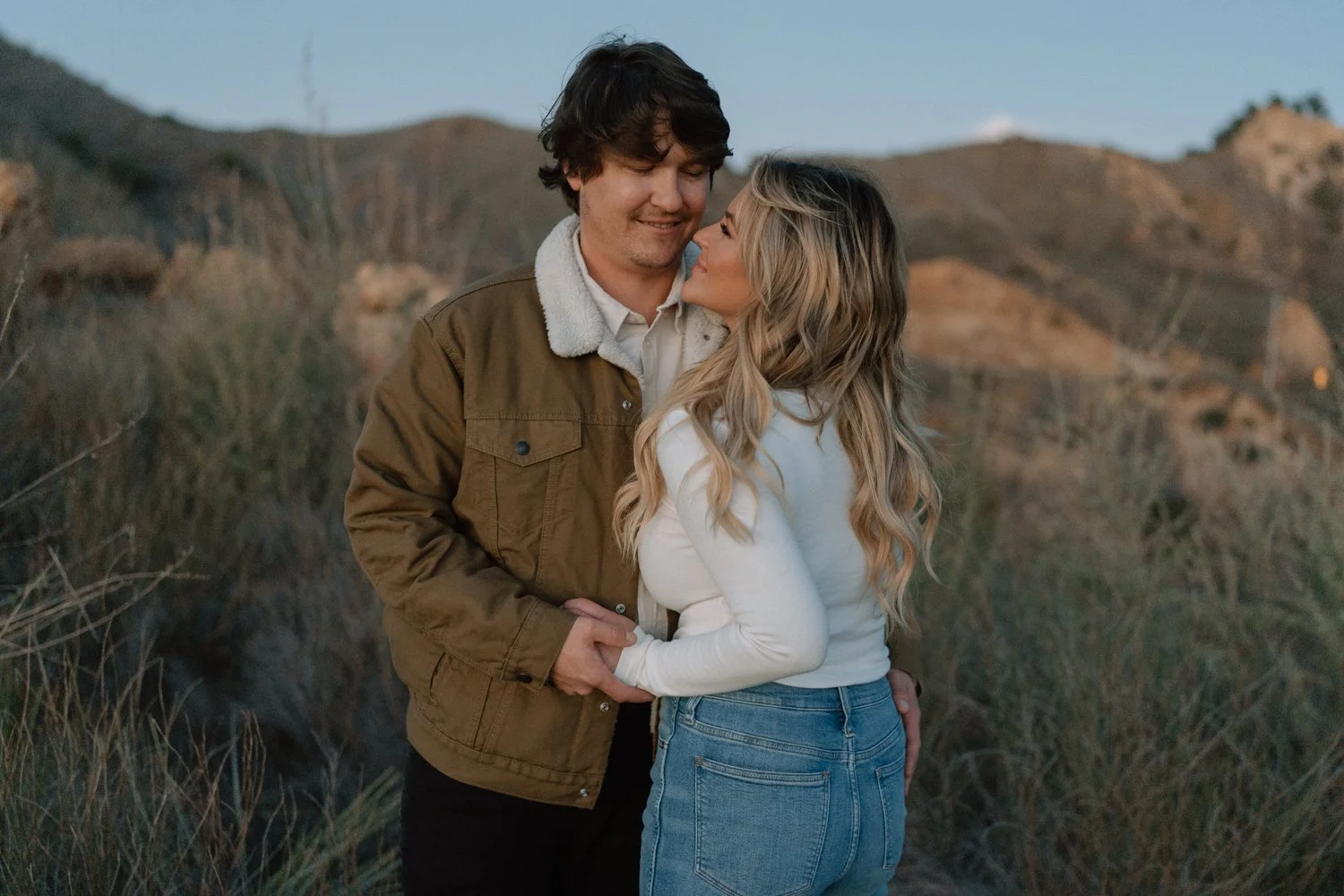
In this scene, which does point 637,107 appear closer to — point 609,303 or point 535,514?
point 609,303

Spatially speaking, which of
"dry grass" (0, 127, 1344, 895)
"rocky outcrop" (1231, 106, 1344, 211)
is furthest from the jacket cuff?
"rocky outcrop" (1231, 106, 1344, 211)

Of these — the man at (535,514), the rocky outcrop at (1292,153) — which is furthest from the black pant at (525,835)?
the rocky outcrop at (1292,153)

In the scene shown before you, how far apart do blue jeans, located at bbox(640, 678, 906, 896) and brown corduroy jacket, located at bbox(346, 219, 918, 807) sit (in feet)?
1.05

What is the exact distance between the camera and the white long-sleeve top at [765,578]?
5.44ft

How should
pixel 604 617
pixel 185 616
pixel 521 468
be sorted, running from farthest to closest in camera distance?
pixel 185 616
pixel 521 468
pixel 604 617

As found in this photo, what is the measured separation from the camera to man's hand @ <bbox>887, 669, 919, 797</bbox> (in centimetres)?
222

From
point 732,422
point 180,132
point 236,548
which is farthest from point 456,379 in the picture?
point 180,132

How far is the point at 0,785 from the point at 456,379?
53.3 inches

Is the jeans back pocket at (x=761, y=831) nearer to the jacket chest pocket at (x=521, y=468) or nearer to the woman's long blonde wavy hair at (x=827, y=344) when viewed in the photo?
the woman's long blonde wavy hair at (x=827, y=344)

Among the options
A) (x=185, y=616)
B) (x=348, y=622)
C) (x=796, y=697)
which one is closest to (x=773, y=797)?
(x=796, y=697)

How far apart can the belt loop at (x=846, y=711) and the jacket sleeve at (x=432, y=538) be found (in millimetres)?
499

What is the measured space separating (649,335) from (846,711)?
900mm

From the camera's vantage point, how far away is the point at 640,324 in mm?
2336

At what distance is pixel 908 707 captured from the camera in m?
2.22
